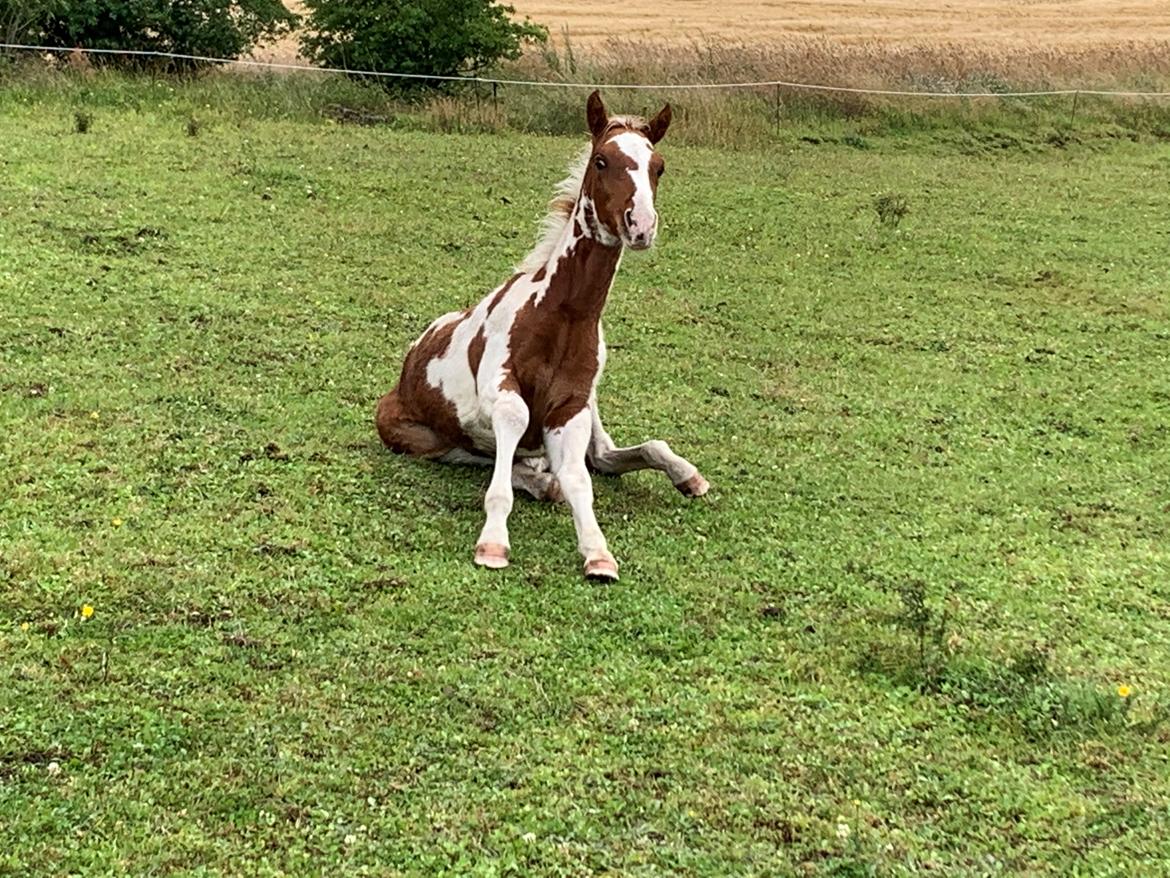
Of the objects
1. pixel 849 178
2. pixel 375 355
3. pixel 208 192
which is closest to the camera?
pixel 375 355

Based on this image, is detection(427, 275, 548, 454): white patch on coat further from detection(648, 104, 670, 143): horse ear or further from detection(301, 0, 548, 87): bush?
detection(301, 0, 548, 87): bush

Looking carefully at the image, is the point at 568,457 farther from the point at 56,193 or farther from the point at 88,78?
the point at 88,78

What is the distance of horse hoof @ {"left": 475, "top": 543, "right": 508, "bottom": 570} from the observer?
14.8 ft

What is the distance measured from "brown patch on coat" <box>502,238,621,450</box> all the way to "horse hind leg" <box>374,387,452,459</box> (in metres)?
0.63

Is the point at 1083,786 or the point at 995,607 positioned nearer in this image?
the point at 1083,786

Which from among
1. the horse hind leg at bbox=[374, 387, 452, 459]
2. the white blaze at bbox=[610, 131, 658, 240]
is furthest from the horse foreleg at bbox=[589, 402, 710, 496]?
the white blaze at bbox=[610, 131, 658, 240]

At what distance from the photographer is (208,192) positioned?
10.2 metres

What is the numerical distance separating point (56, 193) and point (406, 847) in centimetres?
819

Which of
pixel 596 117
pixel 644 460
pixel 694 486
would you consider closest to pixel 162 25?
pixel 596 117

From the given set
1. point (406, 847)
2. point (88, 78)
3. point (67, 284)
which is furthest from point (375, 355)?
point (88, 78)

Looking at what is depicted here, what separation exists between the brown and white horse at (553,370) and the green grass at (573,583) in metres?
0.16

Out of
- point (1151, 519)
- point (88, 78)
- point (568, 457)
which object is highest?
point (88, 78)

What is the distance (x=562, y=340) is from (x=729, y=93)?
13.0 metres

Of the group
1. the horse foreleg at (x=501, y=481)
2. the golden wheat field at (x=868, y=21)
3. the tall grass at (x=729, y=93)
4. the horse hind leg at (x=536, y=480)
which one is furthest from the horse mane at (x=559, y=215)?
the golden wheat field at (x=868, y=21)
